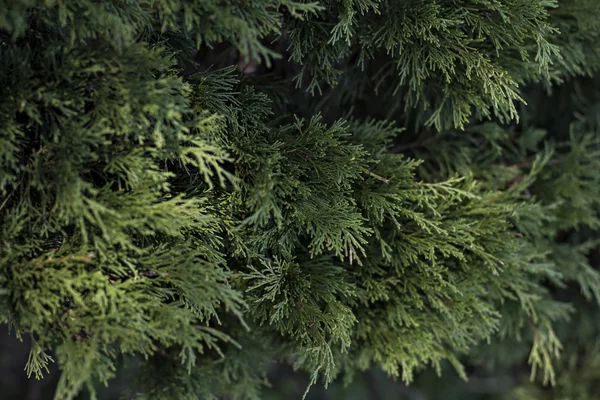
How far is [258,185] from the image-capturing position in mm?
822

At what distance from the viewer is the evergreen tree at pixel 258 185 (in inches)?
28.9

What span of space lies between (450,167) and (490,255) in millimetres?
254

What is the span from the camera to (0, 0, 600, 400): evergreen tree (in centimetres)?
73

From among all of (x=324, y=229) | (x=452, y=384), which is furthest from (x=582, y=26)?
(x=452, y=384)

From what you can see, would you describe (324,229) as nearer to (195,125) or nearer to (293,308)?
(293,308)

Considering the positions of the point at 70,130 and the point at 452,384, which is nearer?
the point at 70,130

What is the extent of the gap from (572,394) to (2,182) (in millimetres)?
1626

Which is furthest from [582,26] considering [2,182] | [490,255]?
[2,182]

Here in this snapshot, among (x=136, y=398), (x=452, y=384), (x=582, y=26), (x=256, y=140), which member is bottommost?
(x=452, y=384)

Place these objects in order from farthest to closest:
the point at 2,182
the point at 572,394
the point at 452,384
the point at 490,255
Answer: the point at 452,384
the point at 572,394
the point at 490,255
the point at 2,182

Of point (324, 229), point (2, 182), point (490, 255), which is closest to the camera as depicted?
point (2, 182)

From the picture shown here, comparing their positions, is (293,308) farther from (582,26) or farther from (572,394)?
(572,394)

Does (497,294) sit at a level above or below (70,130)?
below

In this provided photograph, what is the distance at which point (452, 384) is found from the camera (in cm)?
214
